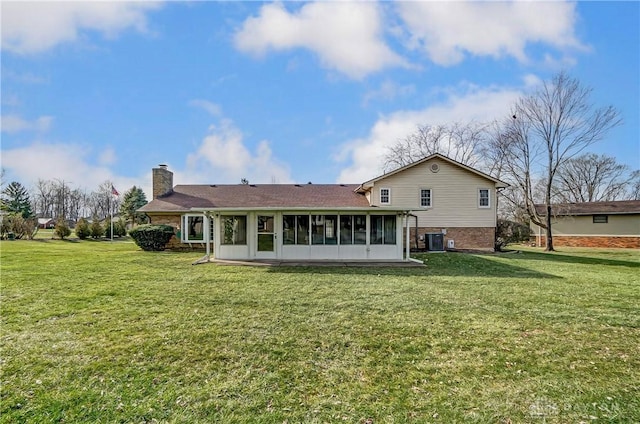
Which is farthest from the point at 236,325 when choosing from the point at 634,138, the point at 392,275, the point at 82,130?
the point at 634,138

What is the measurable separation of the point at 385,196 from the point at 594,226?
67.7 feet

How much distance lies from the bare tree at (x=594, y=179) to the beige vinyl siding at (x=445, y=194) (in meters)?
26.4

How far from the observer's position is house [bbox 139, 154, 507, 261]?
1345 cm

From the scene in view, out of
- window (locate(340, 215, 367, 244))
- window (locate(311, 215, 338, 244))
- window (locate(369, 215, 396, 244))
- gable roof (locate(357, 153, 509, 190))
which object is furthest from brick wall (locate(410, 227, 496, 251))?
window (locate(311, 215, 338, 244))

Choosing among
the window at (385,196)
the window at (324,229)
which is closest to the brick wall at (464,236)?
the window at (385,196)

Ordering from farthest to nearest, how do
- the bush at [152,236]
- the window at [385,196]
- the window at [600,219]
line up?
the window at [600,219] < the window at [385,196] < the bush at [152,236]

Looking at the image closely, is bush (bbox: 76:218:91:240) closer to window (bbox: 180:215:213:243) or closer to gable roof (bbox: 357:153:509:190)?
window (bbox: 180:215:213:243)

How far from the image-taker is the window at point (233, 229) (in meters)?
13.8

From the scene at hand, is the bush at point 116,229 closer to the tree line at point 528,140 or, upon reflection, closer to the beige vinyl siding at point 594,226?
the tree line at point 528,140

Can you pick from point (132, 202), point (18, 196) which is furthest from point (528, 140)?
point (18, 196)

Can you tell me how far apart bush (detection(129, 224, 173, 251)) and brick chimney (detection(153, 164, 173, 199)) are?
12.4ft

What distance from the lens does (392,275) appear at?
10398 millimetres

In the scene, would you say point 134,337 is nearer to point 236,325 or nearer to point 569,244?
point 236,325

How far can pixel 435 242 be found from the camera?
1756cm
